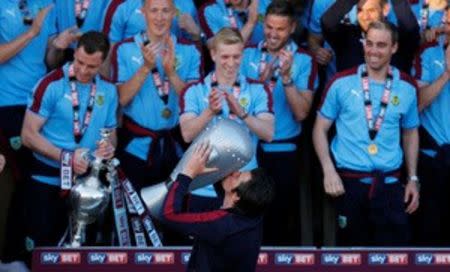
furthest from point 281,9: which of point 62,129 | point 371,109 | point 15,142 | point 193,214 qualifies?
point 193,214

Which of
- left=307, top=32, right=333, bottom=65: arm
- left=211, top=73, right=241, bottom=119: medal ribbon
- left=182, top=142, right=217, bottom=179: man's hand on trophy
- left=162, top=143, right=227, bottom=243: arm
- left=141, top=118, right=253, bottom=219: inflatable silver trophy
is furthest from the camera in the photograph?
left=307, top=32, right=333, bottom=65: arm

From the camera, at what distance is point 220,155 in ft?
26.3

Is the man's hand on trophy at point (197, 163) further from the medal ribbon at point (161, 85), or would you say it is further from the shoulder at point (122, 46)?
the shoulder at point (122, 46)

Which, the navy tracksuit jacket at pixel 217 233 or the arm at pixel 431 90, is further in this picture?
the arm at pixel 431 90

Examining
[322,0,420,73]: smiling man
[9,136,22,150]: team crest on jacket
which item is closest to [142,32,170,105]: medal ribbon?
[9,136,22,150]: team crest on jacket

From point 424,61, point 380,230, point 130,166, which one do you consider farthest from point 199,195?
point 424,61

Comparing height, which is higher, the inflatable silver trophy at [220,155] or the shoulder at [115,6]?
the shoulder at [115,6]

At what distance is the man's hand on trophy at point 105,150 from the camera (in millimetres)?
9234

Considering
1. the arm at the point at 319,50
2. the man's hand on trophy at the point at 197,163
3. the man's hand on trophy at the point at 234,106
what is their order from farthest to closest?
the arm at the point at 319,50 → the man's hand on trophy at the point at 234,106 → the man's hand on trophy at the point at 197,163

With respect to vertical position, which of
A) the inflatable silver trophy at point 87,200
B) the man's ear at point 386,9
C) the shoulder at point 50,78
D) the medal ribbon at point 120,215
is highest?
the man's ear at point 386,9

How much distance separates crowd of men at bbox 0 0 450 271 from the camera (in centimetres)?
946

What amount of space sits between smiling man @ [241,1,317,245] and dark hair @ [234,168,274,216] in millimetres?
2232

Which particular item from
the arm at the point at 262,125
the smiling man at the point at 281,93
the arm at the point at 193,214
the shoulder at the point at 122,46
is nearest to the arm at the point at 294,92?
the smiling man at the point at 281,93

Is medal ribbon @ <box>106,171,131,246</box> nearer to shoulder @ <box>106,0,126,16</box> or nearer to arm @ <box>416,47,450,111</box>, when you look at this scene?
shoulder @ <box>106,0,126,16</box>
